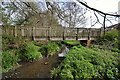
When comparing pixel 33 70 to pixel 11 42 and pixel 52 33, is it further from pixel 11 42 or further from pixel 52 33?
pixel 52 33

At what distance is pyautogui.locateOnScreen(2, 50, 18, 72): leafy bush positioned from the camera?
9.95 metres

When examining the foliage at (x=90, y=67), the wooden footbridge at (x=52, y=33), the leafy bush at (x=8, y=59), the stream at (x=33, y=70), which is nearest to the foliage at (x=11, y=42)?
the wooden footbridge at (x=52, y=33)

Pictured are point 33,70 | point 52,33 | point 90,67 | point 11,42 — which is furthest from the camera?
point 52,33

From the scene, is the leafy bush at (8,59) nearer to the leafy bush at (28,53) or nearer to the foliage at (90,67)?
the leafy bush at (28,53)

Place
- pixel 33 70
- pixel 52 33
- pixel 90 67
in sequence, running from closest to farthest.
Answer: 1. pixel 90 67
2. pixel 33 70
3. pixel 52 33

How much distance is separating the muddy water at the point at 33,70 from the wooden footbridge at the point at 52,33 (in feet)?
5.48

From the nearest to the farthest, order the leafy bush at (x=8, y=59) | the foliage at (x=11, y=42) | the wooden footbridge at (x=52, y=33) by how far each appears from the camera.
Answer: the leafy bush at (x=8, y=59)
the foliage at (x=11, y=42)
the wooden footbridge at (x=52, y=33)

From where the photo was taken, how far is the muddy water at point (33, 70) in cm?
932

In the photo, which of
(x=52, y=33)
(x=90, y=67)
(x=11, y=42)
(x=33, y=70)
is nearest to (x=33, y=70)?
(x=33, y=70)

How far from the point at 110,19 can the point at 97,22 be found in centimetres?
19

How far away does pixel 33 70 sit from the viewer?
404 inches

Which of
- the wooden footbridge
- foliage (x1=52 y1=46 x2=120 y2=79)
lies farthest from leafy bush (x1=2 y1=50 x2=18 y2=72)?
foliage (x1=52 y1=46 x2=120 y2=79)

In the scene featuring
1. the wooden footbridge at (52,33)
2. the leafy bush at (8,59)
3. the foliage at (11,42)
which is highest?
the wooden footbridge at (52,33)

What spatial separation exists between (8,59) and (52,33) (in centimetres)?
399
